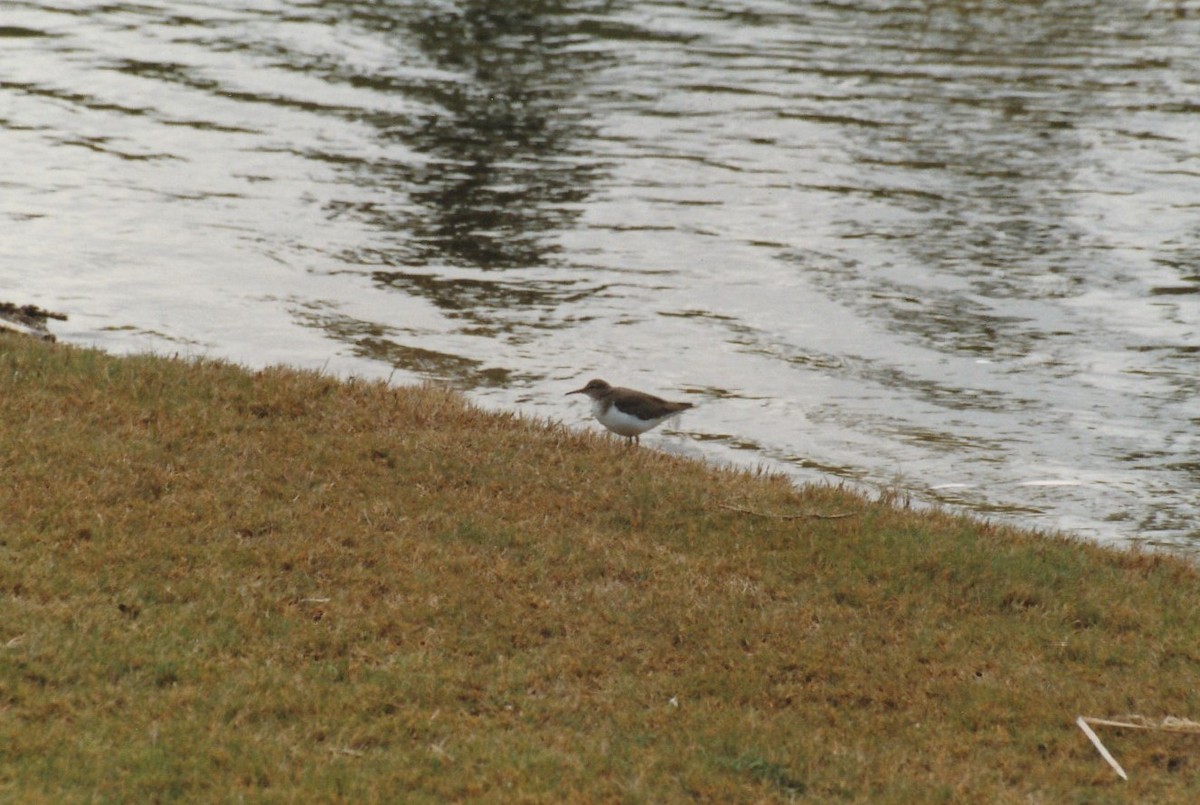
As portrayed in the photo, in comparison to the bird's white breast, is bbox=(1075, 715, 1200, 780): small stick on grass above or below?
above

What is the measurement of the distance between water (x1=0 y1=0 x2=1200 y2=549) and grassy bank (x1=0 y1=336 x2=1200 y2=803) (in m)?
3.09

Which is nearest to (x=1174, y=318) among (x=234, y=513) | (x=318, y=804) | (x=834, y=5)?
(x=234, y=513)

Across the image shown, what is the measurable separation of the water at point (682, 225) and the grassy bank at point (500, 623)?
10.1ft

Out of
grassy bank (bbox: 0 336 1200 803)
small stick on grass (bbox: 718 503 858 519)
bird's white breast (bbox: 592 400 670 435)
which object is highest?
grassy bank (bbox: 0 336 1200 803)

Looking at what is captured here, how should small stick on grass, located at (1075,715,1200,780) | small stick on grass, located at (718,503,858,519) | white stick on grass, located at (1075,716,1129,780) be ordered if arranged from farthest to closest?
small stick on grass, located at (718,503,858,519) < small stick on grass, located at (1075,715,1200,780) < white stick on grass, located at (1075,716,1129,780)

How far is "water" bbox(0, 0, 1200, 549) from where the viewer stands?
14812 millimetres

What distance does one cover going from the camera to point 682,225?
21.2 metres

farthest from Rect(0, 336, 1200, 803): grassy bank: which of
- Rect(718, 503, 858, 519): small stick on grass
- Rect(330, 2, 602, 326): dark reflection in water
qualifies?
Rect(330, 2, 602, 326): dark reflection in water

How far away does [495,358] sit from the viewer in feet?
51.7

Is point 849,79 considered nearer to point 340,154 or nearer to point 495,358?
point 340,154

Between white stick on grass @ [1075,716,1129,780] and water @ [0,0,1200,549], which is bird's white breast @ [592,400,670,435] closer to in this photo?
water @ [0,0,1200,549]

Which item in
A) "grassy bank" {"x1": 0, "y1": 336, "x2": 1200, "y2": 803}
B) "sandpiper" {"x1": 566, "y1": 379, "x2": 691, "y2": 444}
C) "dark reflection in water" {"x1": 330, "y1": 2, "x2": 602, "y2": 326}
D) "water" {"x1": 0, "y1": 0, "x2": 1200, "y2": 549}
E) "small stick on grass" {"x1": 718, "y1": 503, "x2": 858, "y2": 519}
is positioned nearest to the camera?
"grassy bank" {"x1": 0, "y1": 336, "x2": 1200, "y2": 803}

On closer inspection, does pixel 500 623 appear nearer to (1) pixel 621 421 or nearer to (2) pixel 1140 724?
(2) pixel 1140 724

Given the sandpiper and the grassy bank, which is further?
the sandpiper
